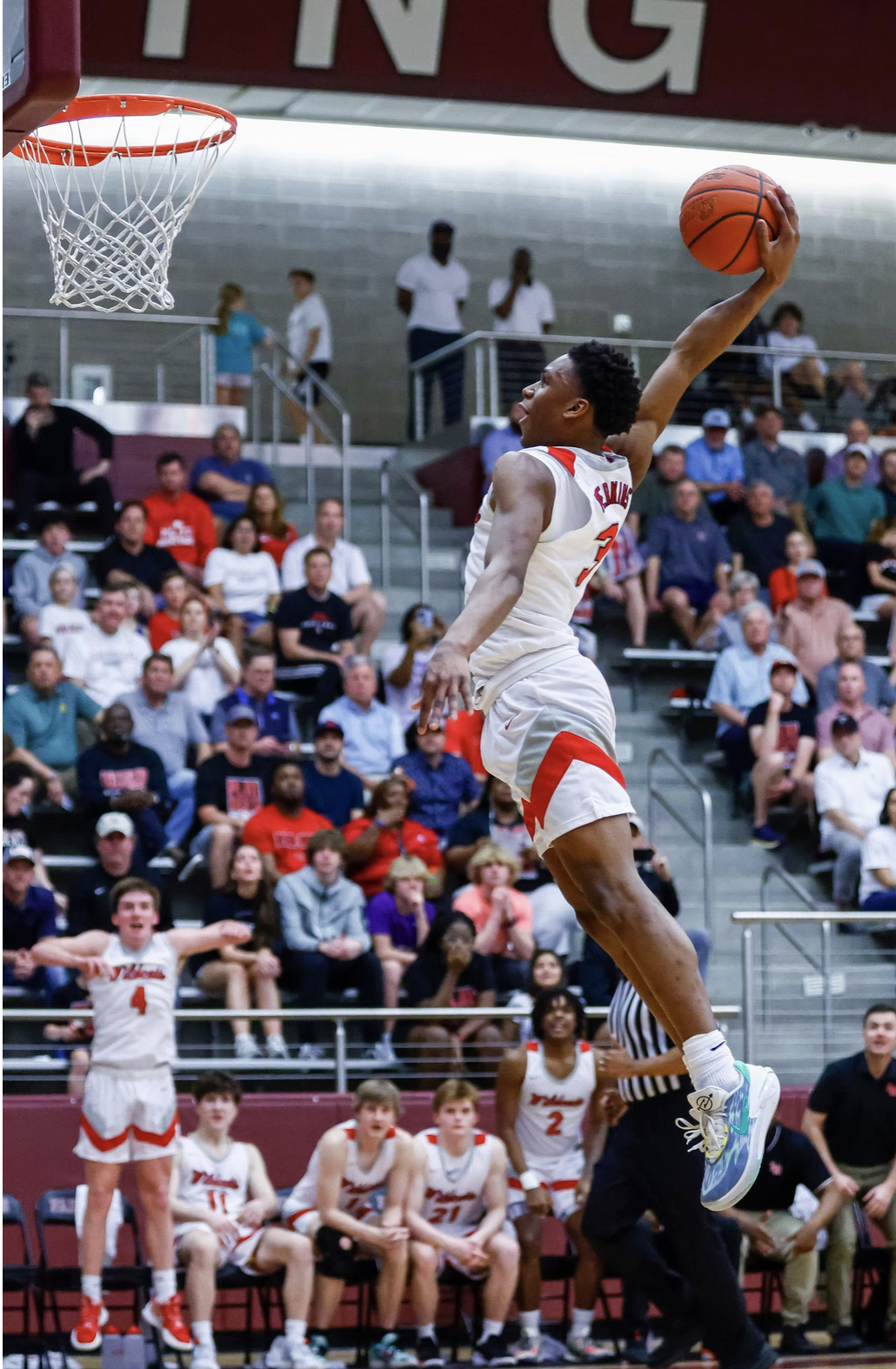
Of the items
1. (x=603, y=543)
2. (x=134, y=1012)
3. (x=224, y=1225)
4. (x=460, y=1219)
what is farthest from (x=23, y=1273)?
(x=603, y=543)

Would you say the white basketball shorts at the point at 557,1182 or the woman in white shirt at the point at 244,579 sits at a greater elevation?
the woman in white shirt at the point at 244,579

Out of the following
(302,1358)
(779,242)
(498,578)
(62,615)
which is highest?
(779,242)

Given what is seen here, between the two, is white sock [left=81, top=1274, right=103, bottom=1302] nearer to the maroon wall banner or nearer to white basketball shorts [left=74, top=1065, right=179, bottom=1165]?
white basketball shorts [left=74, top=1065, right=179, bottom=1165]

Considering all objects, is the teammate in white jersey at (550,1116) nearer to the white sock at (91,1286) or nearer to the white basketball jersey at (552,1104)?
the white basketball jersey at (552,1104)

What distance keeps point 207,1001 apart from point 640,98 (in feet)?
31.1

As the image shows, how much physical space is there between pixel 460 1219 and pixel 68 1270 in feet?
5.89

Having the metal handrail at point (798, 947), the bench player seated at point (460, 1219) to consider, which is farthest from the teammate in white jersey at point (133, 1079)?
the metal handrail at point (798, 947)

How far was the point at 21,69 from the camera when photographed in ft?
16.3

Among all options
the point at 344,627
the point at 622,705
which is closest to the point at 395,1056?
the point at 344,627

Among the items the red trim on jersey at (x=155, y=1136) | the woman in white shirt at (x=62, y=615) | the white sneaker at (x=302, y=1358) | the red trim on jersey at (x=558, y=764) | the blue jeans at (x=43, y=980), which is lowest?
the white sneaker at (x=302, y=1358)

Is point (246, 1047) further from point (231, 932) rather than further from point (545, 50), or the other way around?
point (545, 50)

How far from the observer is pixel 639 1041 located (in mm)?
8102

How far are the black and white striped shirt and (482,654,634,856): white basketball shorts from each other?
3001mm

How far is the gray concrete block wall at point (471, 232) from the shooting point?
18734 mm
